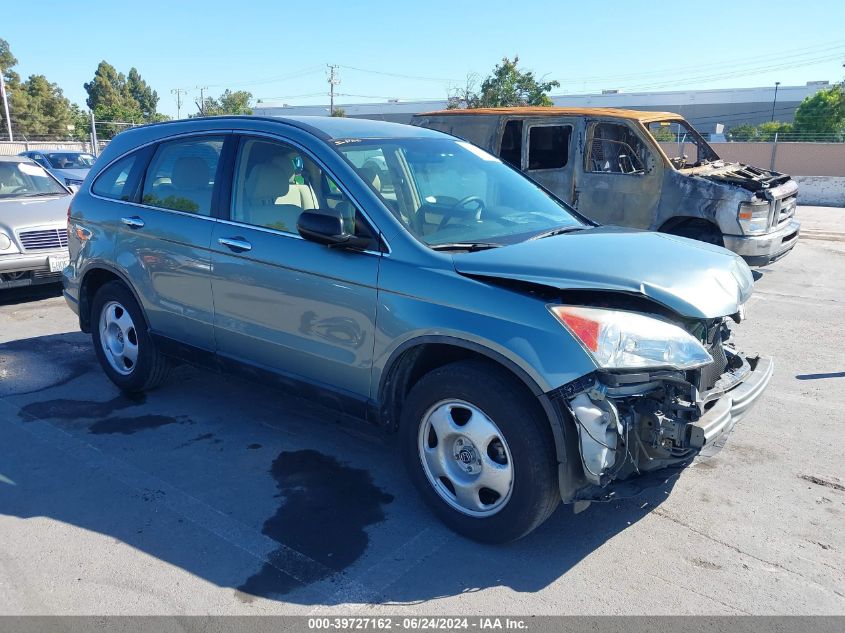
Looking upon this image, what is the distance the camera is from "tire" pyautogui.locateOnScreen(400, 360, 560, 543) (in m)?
3.04

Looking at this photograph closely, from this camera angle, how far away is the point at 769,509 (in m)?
3.69

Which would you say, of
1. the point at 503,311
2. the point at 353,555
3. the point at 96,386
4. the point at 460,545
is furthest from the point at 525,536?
the point at 96,386

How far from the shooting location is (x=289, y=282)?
3859 millimetres

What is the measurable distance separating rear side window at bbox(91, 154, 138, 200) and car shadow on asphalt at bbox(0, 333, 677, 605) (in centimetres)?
150

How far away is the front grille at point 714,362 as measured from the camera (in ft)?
10.5

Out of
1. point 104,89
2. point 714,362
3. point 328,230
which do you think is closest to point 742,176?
point 714,362

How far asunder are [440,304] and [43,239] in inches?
262

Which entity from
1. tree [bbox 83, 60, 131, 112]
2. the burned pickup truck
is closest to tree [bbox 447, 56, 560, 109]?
the burned pickup truck

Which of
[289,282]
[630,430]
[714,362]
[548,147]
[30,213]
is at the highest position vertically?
[548,147]

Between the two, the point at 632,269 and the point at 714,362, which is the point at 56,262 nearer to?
the point at 632,269

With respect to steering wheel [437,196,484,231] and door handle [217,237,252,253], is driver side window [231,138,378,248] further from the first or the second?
steering wheel [437,196,484,231]

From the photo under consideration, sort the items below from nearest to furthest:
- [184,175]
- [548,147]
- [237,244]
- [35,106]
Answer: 1. [237,244]
2. [184,175]
3. [548,147]
4. [35,106]

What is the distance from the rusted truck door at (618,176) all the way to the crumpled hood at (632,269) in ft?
17.4

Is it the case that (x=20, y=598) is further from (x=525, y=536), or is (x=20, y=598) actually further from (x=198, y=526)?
(x=525, y=536)
